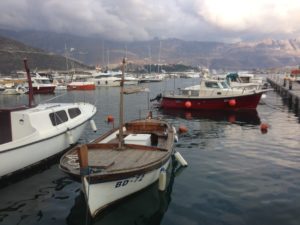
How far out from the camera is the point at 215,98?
37.6m

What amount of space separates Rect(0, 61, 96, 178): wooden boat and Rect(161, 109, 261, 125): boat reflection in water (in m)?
→ 16.9

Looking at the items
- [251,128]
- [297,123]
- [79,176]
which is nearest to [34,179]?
[79,176]

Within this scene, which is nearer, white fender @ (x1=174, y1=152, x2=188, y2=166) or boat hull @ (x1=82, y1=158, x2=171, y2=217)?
boat hull @ (x1=82, y1=158, x2=171, y2=217)

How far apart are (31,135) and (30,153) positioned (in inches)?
32.7

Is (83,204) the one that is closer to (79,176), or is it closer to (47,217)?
(47,217)

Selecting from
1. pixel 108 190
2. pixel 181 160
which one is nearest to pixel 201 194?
pixel 181 160

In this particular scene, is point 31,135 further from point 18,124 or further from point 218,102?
point 218,102

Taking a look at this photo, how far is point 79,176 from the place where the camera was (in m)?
10.7

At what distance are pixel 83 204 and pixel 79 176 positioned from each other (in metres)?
2.35

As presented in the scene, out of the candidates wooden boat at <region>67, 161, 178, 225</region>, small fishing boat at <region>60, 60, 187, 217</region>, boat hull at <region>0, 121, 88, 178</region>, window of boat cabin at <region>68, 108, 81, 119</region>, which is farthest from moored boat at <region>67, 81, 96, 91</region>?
wooden boat at <region>67, 161, 178, 225</region>

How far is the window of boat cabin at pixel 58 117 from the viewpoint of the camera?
18.7 meters

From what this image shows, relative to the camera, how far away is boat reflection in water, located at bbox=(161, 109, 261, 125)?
3196 cm

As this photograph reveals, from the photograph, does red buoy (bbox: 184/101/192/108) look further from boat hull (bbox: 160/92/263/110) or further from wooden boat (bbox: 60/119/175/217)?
wooden boat (bbox: 60/119/175/217)

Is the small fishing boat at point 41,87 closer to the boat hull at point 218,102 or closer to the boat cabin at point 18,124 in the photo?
the boat hull at point 218,102
